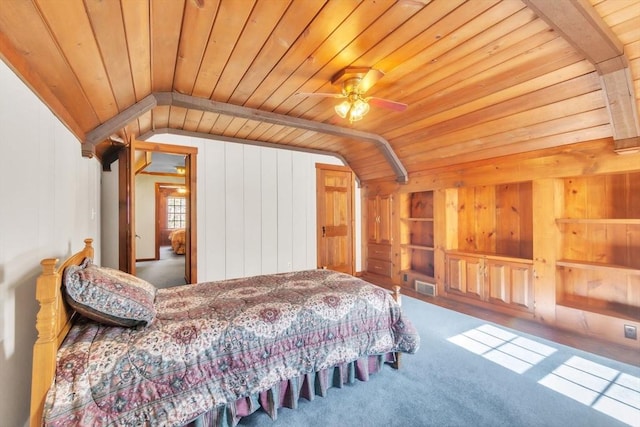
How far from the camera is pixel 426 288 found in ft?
14.4

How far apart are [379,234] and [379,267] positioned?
619 millimetres

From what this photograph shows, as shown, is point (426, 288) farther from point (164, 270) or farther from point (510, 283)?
point (164, 270)

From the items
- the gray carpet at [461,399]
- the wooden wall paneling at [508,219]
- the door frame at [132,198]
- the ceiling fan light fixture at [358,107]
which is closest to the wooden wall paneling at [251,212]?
the door frame at [132,198]

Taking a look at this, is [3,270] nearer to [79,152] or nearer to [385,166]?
[79,152]

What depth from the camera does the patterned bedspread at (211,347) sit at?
129cm

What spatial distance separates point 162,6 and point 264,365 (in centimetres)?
212

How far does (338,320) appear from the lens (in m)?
2.00

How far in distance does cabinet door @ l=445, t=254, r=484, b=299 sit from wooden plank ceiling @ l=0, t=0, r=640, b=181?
150 cm

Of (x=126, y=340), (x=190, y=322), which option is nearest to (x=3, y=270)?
(x=126, y=340)

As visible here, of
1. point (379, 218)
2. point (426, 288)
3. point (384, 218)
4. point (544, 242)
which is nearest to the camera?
point (544, 242)

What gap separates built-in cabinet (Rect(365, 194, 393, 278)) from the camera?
5.00 metres

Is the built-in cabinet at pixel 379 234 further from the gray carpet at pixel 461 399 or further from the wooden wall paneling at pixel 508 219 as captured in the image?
the gray carpet at pixel 461 399

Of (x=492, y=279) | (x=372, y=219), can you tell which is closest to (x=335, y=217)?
(x=372, y=219)

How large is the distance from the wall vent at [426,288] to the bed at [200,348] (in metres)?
2.22
